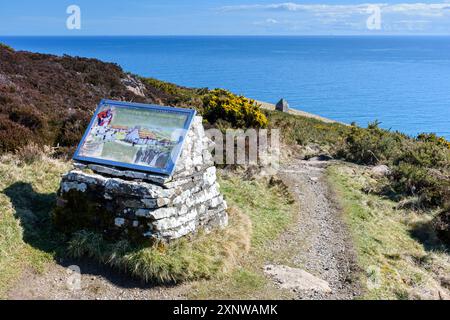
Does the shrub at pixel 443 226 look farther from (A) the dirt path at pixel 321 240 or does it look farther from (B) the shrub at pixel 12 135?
(B) the shrub at pixel 12 135

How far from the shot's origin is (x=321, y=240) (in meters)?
11.2

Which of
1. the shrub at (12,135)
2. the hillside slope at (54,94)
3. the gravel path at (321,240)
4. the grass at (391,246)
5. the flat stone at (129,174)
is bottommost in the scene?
the grass at (391,246)

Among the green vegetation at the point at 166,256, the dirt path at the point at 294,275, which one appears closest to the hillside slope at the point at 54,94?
the green vegetation at the point at 166,256

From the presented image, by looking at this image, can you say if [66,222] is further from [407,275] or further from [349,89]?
[349,89]

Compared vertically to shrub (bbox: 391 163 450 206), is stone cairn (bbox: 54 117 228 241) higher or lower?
higher

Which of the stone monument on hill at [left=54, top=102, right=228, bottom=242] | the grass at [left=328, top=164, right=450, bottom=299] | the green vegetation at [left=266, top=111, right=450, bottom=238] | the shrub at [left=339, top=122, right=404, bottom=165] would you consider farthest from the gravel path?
the shrub at [left=339, top=122, right=404, bottom=165]

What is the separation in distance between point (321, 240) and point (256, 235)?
170 centimetres

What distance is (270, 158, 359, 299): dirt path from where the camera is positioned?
9.02 metres

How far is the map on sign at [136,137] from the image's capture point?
30.2ft

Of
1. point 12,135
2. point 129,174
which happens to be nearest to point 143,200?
point 129,174

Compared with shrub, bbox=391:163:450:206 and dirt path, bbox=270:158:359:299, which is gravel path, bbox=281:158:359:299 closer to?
dirt path, bbox=270:158:359:299

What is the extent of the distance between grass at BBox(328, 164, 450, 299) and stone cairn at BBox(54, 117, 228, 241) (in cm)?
364

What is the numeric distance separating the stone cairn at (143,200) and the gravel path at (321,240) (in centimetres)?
230

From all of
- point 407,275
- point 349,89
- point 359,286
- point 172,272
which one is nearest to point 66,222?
point 172,272
